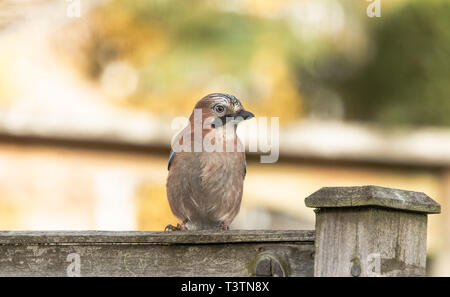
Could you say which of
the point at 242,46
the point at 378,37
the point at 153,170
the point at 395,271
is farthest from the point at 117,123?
the point at 395,271

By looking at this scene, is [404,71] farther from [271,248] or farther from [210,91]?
[271,248]

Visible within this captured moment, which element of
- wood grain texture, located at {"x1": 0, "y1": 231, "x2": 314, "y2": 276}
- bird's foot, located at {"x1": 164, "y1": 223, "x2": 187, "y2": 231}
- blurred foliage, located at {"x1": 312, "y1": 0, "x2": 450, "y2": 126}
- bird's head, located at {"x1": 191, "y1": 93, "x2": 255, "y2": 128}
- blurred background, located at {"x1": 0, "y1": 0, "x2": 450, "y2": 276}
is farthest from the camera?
blurred foliage, located at {"x1": 312, "y1": 0, "x2": 450, "y2": 126}

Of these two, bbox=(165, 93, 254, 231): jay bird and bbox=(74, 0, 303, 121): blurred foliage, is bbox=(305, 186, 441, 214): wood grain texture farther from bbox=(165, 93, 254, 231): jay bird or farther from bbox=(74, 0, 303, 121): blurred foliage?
bbox=(74, 0, 303, 121): blurred foliage

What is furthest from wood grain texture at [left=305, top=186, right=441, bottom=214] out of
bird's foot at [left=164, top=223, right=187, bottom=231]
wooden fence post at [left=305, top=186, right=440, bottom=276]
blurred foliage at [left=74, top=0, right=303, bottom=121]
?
blurred foliage at [left=74, top=0, right=303, bottom=121]

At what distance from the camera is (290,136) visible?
31.3 feet

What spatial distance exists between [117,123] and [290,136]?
79.7 inches

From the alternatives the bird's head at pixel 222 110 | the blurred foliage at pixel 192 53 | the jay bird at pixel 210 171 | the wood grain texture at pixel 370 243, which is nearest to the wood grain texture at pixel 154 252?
the wood grain texture at pixel 370 243

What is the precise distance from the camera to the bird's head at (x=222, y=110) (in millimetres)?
5246

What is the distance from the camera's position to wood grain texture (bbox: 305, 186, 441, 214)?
2.98 m

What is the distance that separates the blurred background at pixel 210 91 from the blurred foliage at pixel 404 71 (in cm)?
2

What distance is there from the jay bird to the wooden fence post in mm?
1843

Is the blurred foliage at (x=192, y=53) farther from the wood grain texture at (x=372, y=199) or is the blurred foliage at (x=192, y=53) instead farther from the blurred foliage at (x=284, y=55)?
the wood grain texture at (x=372, y=199)
